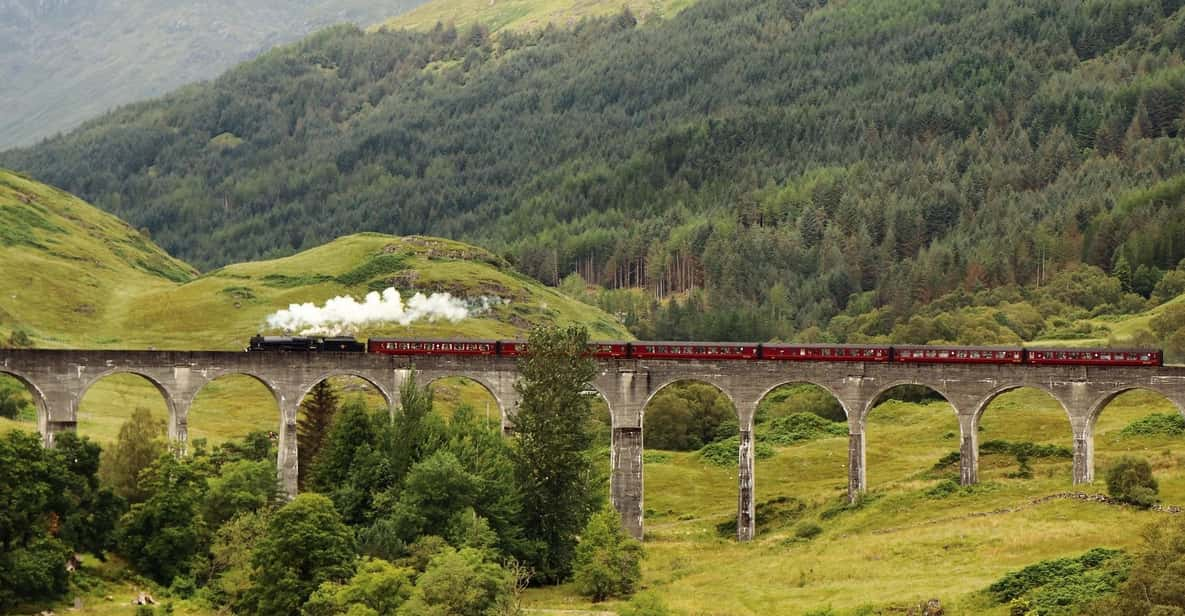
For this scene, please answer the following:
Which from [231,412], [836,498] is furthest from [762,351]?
[231,412]

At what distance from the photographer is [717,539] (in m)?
114

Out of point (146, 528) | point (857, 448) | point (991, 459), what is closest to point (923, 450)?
point (991, 459)

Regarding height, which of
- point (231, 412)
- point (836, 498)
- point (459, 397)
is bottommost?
point (836, 498)

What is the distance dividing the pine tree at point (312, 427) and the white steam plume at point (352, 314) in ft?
66.4

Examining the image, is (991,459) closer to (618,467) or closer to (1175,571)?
(618,467)

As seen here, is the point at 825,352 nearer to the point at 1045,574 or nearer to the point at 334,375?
the point at 1045,574

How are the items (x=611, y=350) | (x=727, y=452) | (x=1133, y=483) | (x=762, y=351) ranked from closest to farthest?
(x=1133, y=483)
(x=762, y=351)
(x=611, y=350)
(x=727, y=452)

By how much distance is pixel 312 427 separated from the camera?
4582 inches

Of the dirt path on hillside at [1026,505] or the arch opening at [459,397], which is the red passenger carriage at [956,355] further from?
the arch opening at [459,397]

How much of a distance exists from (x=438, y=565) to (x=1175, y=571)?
1589 inches

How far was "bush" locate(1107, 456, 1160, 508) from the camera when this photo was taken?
9600 cm

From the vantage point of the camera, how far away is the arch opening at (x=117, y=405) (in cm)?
12061

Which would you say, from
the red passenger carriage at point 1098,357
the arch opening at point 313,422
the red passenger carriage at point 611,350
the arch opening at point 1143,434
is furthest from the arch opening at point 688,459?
the arch opening at point 1143,434

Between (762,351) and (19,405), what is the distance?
6648cm
